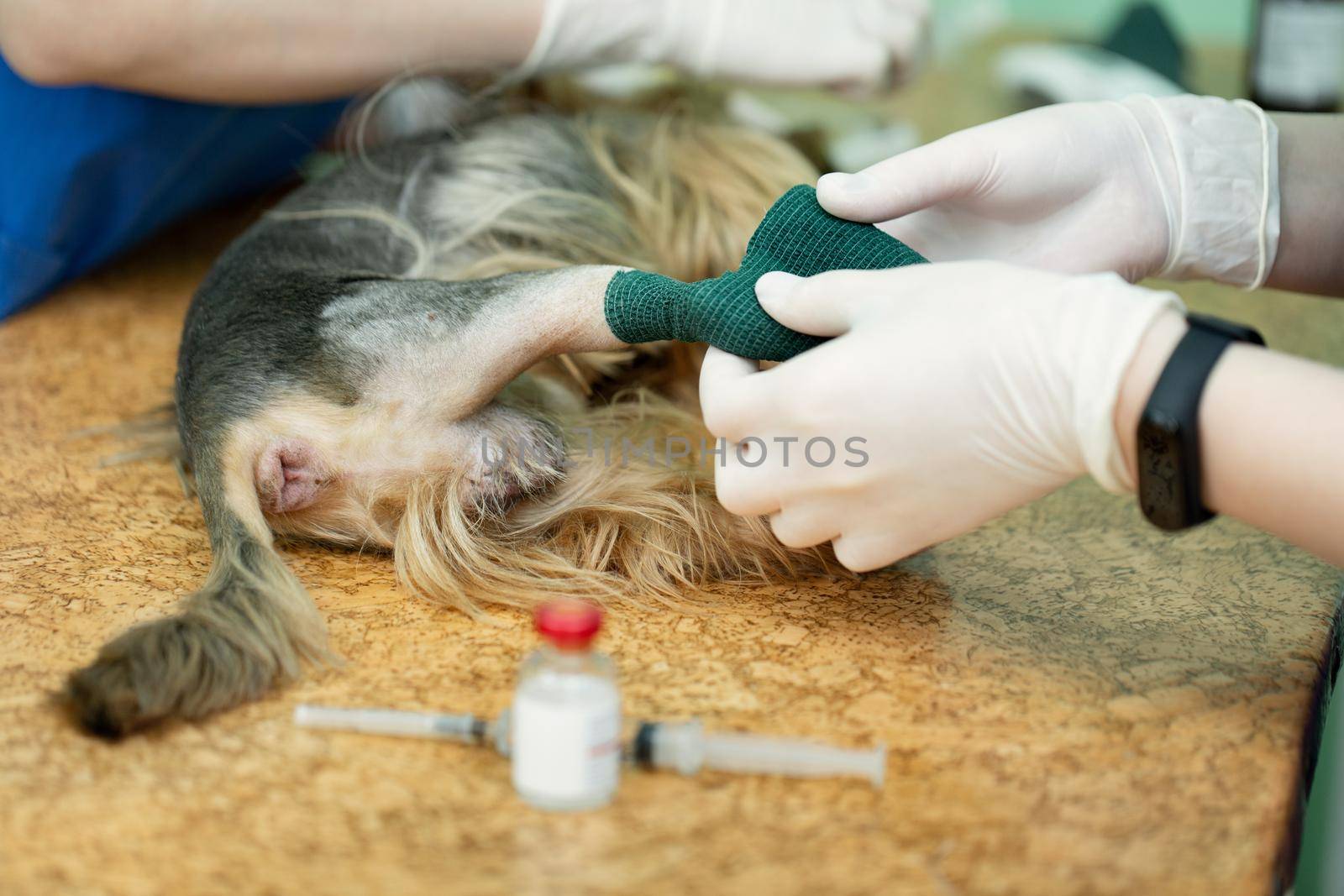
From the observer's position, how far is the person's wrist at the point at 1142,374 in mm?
774

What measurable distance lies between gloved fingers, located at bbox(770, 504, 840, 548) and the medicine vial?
0.27m

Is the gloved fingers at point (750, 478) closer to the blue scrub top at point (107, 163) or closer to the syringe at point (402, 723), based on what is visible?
the syringe at point (402, 723)

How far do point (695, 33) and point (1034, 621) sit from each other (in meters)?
0.94

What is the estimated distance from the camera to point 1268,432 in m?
0.75

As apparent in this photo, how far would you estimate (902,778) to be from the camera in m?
0.78

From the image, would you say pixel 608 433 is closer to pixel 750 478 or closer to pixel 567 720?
Result: pixel 750 478

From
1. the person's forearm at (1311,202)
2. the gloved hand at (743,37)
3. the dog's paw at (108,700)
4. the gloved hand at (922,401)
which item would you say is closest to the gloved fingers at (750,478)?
the gloved hand at (922,401)

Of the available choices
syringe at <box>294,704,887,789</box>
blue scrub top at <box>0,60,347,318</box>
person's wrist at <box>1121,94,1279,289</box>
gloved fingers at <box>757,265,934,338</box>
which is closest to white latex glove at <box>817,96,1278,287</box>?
person's wrist at <box>1121,94,1279,289</box>

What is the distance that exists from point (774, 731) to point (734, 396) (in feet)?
0.84

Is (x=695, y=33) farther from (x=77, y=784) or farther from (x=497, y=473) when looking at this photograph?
(x=77, y=784)

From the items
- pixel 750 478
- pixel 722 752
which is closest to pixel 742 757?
pixel 722 752

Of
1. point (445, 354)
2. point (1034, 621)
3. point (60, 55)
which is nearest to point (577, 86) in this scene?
point (60, 55)

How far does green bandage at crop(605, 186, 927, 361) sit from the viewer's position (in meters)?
0.96

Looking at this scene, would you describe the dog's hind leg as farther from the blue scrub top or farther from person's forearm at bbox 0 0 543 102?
the blue scrub top
